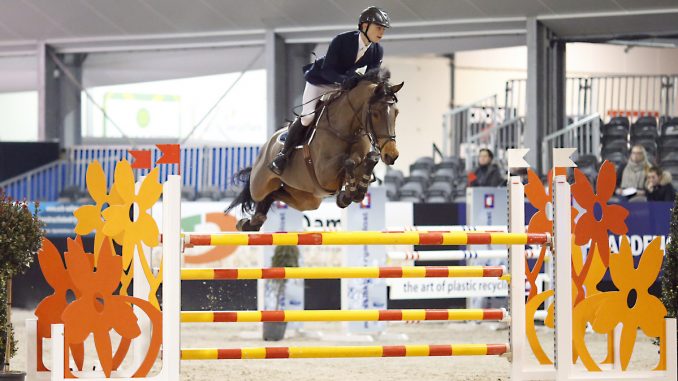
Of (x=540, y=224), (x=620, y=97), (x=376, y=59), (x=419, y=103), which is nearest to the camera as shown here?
(x=540, y=224)

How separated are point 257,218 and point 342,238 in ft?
5.06

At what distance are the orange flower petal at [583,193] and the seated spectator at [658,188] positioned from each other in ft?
13.8

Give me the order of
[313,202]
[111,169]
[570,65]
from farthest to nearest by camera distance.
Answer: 1. [570,65]
2. [111,169]
3. [313,202]

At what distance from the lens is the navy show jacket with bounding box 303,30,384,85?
5031 mm

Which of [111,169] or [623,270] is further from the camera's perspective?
[111,169]

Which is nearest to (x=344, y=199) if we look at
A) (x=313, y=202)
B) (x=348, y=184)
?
(x=348, y=184)

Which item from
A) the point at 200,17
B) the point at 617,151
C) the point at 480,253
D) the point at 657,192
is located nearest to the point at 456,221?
the point at 480,253

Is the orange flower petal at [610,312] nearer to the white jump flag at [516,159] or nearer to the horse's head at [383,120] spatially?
the white jump flag at [516,159]

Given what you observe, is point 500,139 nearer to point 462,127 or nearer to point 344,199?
point 462,127

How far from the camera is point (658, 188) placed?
345 inches

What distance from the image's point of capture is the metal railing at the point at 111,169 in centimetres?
1210

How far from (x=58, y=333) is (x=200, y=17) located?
888 cm

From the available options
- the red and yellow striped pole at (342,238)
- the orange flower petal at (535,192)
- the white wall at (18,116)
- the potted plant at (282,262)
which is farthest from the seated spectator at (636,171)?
the white wall at (18,116)

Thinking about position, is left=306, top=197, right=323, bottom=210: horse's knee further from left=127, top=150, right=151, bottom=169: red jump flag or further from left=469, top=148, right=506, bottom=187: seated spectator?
left=469, top=148, right=506, bottom=187: seated spectator
